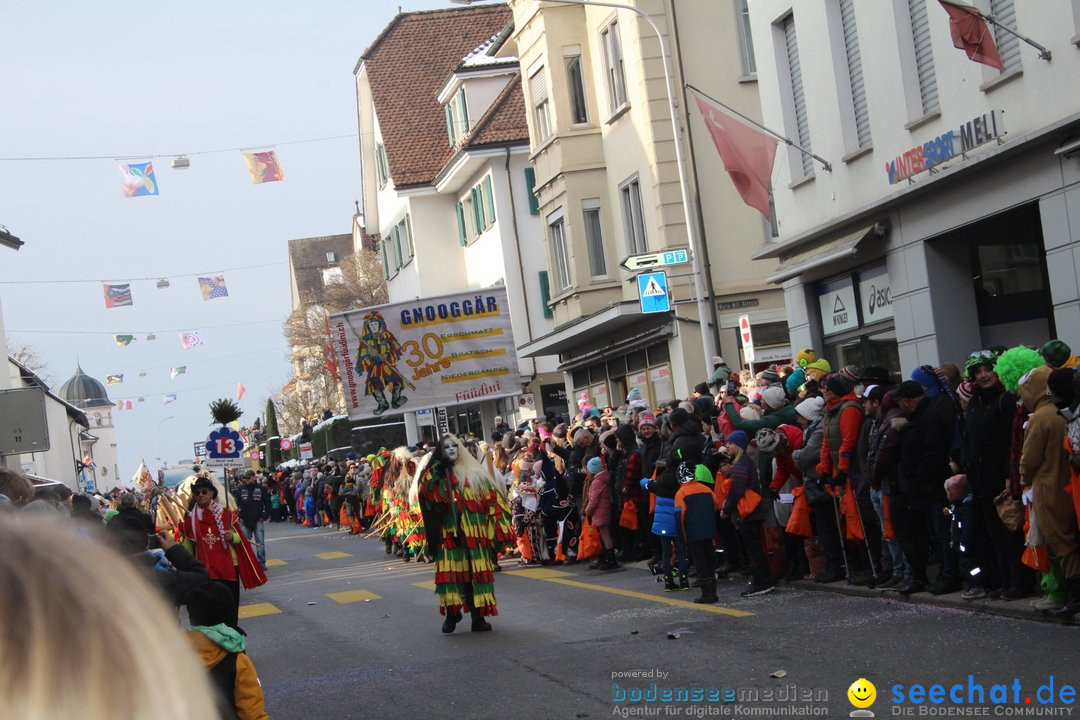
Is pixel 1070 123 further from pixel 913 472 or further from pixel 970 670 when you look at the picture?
pixel 970 670

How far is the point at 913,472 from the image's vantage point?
38.4ft

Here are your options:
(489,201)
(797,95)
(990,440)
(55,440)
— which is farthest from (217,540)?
(55,440)

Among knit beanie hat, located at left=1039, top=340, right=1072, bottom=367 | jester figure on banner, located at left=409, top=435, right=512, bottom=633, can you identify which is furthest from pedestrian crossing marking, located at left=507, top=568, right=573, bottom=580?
knit beanie hat, located at left=1039, top=340, right=1072, bottom=367

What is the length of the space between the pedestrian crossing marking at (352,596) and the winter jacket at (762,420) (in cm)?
563

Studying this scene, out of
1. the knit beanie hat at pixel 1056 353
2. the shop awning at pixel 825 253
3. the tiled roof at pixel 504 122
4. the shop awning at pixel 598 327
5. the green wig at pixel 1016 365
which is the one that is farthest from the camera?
the tiled roof at pixel 504 122

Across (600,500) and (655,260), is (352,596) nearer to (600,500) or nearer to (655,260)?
(600,500)

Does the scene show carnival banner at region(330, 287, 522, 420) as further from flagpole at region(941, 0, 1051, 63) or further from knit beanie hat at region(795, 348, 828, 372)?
flagpole at region(941, 0, 1051, 63)

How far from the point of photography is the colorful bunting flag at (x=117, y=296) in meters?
42.3

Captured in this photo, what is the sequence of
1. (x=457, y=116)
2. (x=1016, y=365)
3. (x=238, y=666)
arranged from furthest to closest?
(x=457, y=116) → (x=1016, y=365) → (x=238, y=666)

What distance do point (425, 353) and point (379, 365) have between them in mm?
878

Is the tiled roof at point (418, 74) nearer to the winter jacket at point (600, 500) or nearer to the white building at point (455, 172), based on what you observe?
the white building at point (455, 172)

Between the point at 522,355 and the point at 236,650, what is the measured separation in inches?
1164

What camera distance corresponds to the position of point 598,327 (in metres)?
29.9

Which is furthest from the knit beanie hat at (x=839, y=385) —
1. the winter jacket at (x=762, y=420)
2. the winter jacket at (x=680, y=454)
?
the winter jacket at (x=680, y=454)
